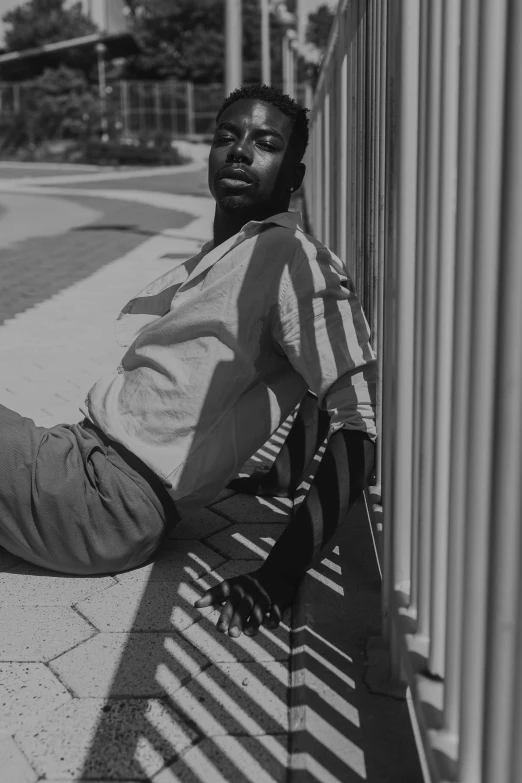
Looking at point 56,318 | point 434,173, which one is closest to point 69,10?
point 56,318

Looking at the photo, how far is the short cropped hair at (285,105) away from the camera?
8.84 ft

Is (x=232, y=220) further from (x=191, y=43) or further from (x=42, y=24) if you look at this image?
(x=42, y=24)

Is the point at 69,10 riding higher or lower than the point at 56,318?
higher

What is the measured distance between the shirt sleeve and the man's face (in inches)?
11.2

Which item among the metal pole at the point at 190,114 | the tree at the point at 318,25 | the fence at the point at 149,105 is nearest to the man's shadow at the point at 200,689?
the fence at the point at 149,105

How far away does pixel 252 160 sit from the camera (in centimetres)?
260

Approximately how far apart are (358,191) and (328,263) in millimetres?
1152

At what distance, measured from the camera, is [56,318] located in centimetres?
660

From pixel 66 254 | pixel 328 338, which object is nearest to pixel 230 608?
pixel 328 338

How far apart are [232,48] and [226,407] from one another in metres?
9.02

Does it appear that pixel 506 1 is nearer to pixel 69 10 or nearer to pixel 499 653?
pixel 499 653

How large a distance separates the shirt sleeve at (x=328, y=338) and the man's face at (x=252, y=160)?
28 centimetres

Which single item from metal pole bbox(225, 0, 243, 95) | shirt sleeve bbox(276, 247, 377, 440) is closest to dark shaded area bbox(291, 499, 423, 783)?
shirt sleeve bbox(276, 247, 377, 440)

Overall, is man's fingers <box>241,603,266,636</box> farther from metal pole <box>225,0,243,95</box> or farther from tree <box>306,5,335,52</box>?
tree <box>306,5,335,52</box>
